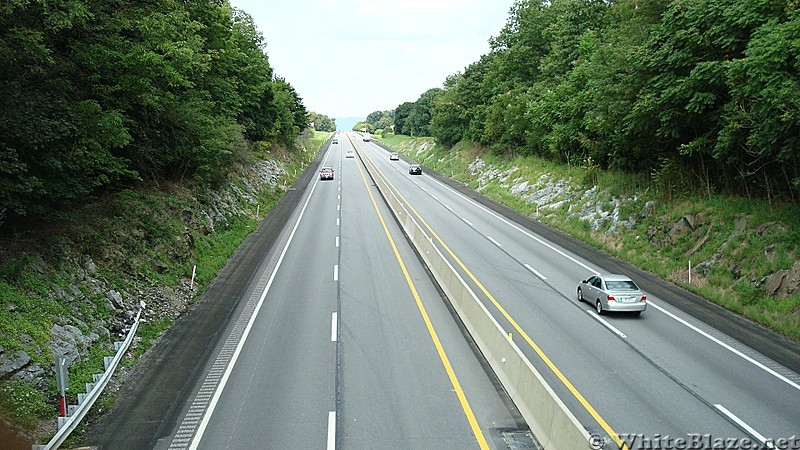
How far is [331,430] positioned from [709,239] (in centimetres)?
1932

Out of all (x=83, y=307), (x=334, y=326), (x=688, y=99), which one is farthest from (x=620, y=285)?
(x=83, y=307)

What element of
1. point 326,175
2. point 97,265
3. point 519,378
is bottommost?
point 519,378

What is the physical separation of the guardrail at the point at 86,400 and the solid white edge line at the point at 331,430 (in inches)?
195

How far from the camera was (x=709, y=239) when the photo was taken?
76.9 feet

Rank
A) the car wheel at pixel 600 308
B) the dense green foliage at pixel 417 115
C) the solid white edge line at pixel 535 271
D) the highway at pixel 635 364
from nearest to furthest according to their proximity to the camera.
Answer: the highway at pixel 635 364 < the car wheel at pixel 600 308 < the solid white edge line at pixel 535 271 < the dense green foliage at pixel 417 115

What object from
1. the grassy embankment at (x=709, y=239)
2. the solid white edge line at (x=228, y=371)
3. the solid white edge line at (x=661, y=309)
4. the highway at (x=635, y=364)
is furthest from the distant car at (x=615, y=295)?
the solid white edge line at (x=228, y=371)

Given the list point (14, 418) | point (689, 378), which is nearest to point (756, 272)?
point (689, 378)

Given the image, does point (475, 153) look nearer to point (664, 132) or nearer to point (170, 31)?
point (664, 132)

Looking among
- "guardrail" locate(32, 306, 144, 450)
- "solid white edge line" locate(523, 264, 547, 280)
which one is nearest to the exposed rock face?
"solid white edge line" locate(523, 264, 547, 280)

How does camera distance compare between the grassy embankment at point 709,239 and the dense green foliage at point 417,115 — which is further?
the dense green foliage at point 417,115

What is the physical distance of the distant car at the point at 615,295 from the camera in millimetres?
18438

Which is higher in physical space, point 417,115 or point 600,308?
point 417,115

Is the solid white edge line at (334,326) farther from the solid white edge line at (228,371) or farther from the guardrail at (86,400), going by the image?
the guardrail at (86,400)

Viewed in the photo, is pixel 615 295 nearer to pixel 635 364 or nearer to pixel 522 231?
pixel 635 364
